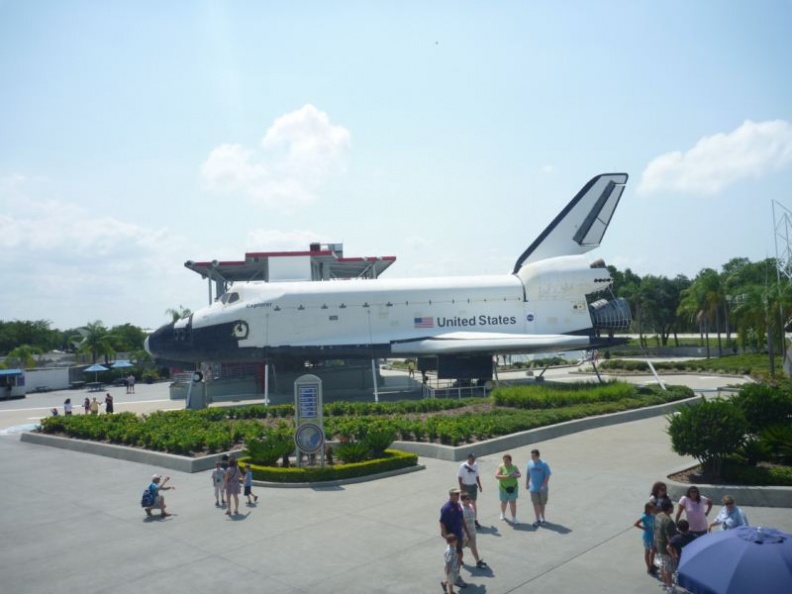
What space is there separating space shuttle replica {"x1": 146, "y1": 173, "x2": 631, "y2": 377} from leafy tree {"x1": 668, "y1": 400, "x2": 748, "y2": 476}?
620 inches

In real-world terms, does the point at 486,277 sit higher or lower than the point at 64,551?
higher

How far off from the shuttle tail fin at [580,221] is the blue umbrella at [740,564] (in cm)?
2731

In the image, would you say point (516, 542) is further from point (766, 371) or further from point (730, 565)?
point (766, 371)

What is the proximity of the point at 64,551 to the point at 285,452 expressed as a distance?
5.85m

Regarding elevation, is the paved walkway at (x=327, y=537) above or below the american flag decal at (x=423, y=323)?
below

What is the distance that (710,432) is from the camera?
1175cm

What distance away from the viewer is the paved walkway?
8.52 meters

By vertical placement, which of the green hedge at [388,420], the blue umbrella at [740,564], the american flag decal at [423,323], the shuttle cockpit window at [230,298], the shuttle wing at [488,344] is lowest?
the green hedge at [388,420]

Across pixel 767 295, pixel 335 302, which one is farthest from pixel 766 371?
pixel 335 302

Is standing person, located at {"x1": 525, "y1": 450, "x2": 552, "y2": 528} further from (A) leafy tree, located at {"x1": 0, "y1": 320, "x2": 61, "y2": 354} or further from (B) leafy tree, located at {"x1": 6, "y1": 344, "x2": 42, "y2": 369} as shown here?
(A) leafy tree, located at {"x1": 0, "y1": 320, "x2": 61, "y2": 354}

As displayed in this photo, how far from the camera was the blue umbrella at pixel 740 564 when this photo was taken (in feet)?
18.0

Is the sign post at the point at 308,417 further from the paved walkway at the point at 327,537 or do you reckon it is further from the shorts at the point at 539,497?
the shorts at the point at 539,497

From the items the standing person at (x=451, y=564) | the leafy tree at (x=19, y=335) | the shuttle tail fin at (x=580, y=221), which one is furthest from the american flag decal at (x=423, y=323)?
the leafy tree at (x=19, y=335)

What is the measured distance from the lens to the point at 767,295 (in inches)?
1415
